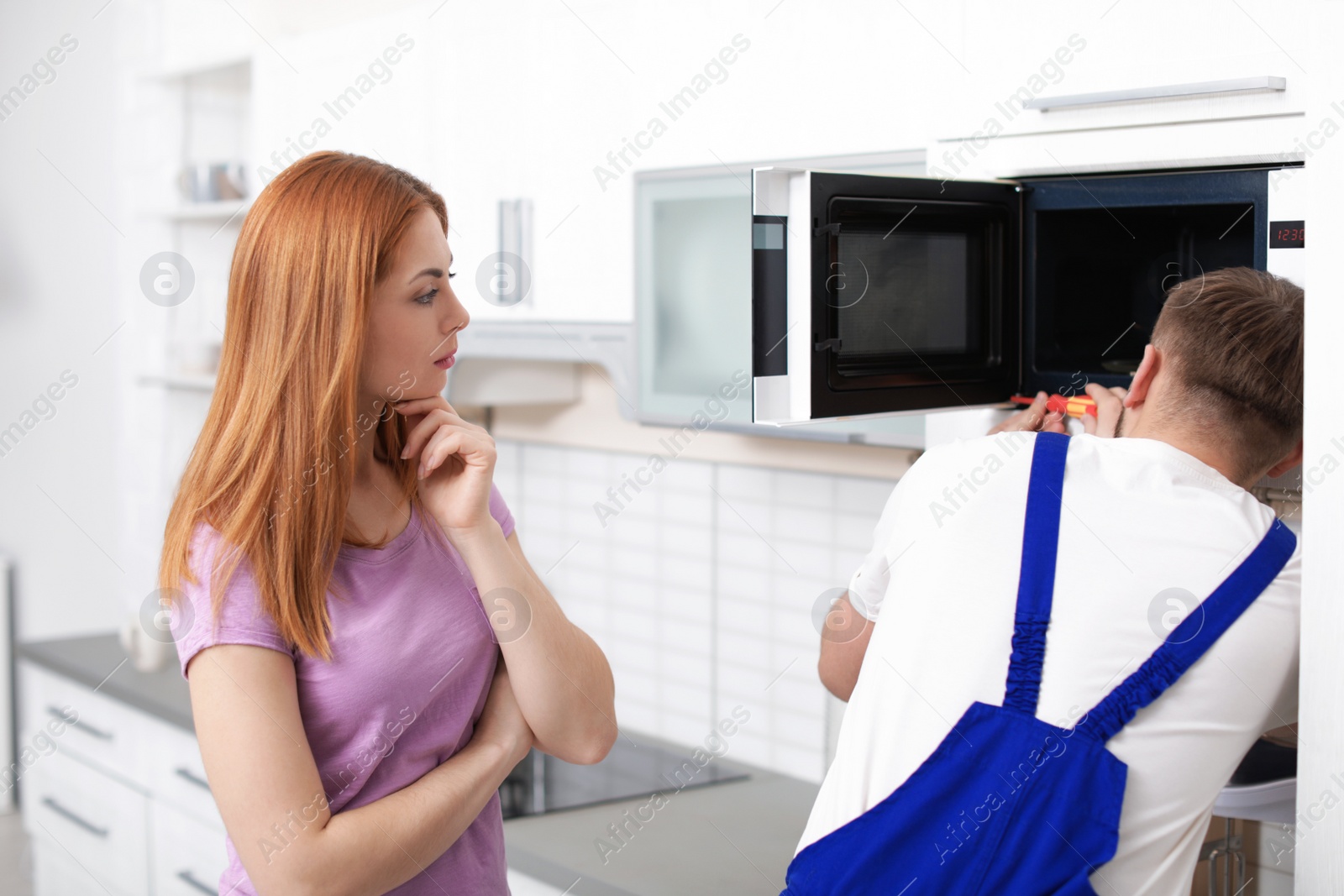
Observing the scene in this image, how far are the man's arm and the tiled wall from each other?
704mm

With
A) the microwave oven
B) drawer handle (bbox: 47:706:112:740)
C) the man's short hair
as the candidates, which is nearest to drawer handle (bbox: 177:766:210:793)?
drawer handle (bbox: 47:706:112:740)

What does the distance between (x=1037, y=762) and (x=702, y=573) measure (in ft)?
4.16

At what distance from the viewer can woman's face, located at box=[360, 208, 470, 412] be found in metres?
1.05

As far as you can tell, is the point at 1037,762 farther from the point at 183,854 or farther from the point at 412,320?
the point at 183,854

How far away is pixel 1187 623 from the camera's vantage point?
0.99m

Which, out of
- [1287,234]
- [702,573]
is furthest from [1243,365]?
[702,573]

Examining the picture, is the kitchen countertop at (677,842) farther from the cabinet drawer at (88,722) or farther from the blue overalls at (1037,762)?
the cabinet drawer at (88,722)

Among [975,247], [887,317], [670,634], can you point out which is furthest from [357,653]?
[670,634]

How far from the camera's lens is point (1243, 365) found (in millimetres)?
1081

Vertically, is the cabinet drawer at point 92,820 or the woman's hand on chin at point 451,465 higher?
the woman's hand on chin at point 451,465

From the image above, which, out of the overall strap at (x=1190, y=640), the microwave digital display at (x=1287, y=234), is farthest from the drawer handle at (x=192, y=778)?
the microwave digital display at (x=1287, y=234)

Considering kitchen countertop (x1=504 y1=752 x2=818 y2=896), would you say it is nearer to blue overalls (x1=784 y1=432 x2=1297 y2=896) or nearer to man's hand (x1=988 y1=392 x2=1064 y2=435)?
blue overalls (x1=784 y1=432 x2=1297 y2=896)

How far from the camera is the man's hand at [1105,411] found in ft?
Result: 4.07

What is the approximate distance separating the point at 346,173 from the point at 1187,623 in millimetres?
815
